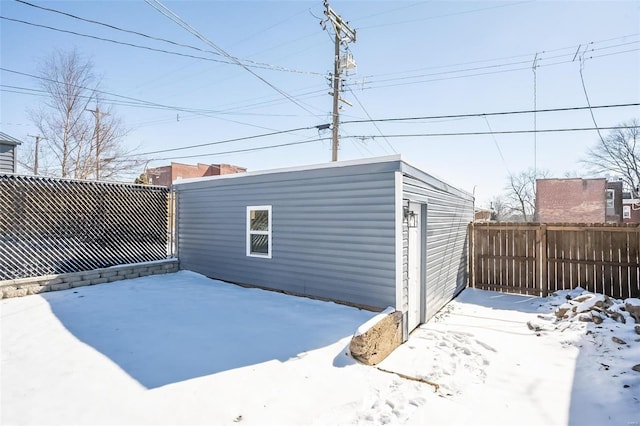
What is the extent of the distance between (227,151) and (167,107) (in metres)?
3.37

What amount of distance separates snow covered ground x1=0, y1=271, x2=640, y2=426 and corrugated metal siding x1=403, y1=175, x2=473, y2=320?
791 millimetres

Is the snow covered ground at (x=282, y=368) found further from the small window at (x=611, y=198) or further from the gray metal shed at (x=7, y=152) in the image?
the small window at (x=611, y=198)

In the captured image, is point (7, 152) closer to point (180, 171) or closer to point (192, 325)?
point (192, 325)

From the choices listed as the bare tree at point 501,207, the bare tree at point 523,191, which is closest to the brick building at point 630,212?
the bare tree at point 523,191

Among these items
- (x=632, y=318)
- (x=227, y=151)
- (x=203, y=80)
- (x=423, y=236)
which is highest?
(x=203, y=80)

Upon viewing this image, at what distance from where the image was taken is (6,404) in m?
2.60

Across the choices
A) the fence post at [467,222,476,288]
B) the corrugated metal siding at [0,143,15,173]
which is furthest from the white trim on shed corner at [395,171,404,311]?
the corrugated metal siding at [0,143,15,173]

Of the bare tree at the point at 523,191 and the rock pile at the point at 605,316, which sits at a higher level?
the bare tree at the point at 523,191

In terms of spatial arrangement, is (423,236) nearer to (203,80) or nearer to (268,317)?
(268,317)

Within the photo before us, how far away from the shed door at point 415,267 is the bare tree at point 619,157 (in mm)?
31510

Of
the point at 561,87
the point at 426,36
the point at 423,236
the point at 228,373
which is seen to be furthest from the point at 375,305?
the point at 561,87

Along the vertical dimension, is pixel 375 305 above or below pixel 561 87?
below

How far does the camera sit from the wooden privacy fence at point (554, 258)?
6949 millimetres

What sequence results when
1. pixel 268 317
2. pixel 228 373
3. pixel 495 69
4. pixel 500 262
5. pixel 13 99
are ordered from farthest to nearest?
pixel 13 99 → pixel 495 69 → pixel 500 262 → pixel 268 317 → pixel 228 373
